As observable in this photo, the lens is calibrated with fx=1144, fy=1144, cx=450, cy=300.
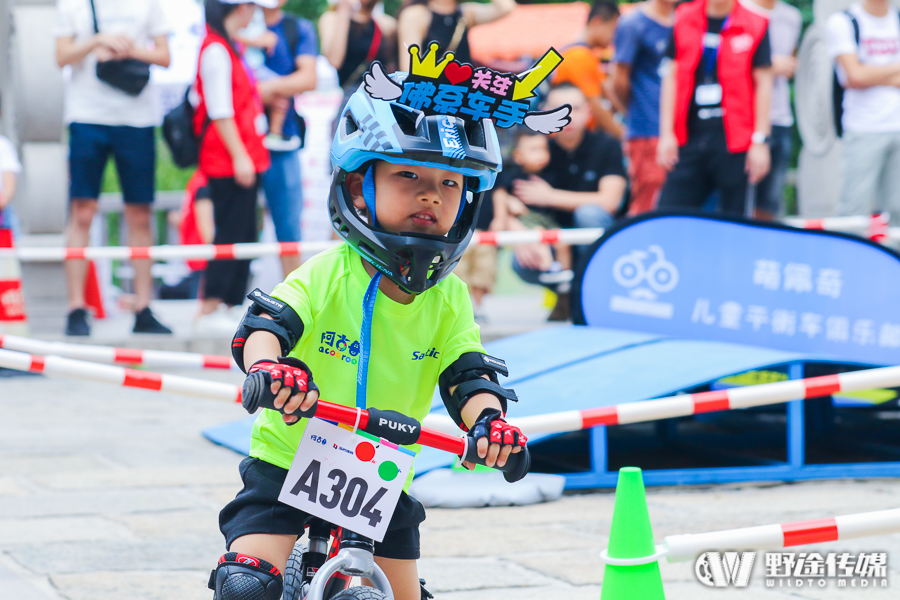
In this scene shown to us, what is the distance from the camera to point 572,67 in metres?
8.98

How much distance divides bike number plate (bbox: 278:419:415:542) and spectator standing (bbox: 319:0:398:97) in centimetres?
559

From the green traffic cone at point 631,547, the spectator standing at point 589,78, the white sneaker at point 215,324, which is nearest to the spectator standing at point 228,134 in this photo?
the white sneaker at point 215,324

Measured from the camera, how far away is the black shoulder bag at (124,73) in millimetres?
7281

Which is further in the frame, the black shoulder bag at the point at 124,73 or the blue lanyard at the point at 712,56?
the black shoulder bag at the point at 124,73

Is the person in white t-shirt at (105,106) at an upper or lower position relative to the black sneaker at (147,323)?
upper

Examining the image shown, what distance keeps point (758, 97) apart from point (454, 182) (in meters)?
5.17

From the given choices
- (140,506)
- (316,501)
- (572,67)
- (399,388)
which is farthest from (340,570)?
(572,67)

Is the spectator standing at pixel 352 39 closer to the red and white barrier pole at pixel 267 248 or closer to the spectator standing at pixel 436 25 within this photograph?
the spectator standing at pixel 436 25

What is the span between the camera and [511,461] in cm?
229

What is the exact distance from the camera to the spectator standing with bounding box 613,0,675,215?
7996 millimetres

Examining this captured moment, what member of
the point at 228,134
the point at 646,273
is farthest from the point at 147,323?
the point at 646,273

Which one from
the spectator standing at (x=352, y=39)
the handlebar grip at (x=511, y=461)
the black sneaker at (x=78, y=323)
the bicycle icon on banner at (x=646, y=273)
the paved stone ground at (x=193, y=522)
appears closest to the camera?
the handlebar grip at (x=511, y=461)

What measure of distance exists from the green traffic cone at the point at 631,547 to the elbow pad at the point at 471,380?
360mm

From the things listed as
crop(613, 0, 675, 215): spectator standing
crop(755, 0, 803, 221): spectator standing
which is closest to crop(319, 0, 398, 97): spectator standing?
crop(613, 0, 675, 215): spectator standing
